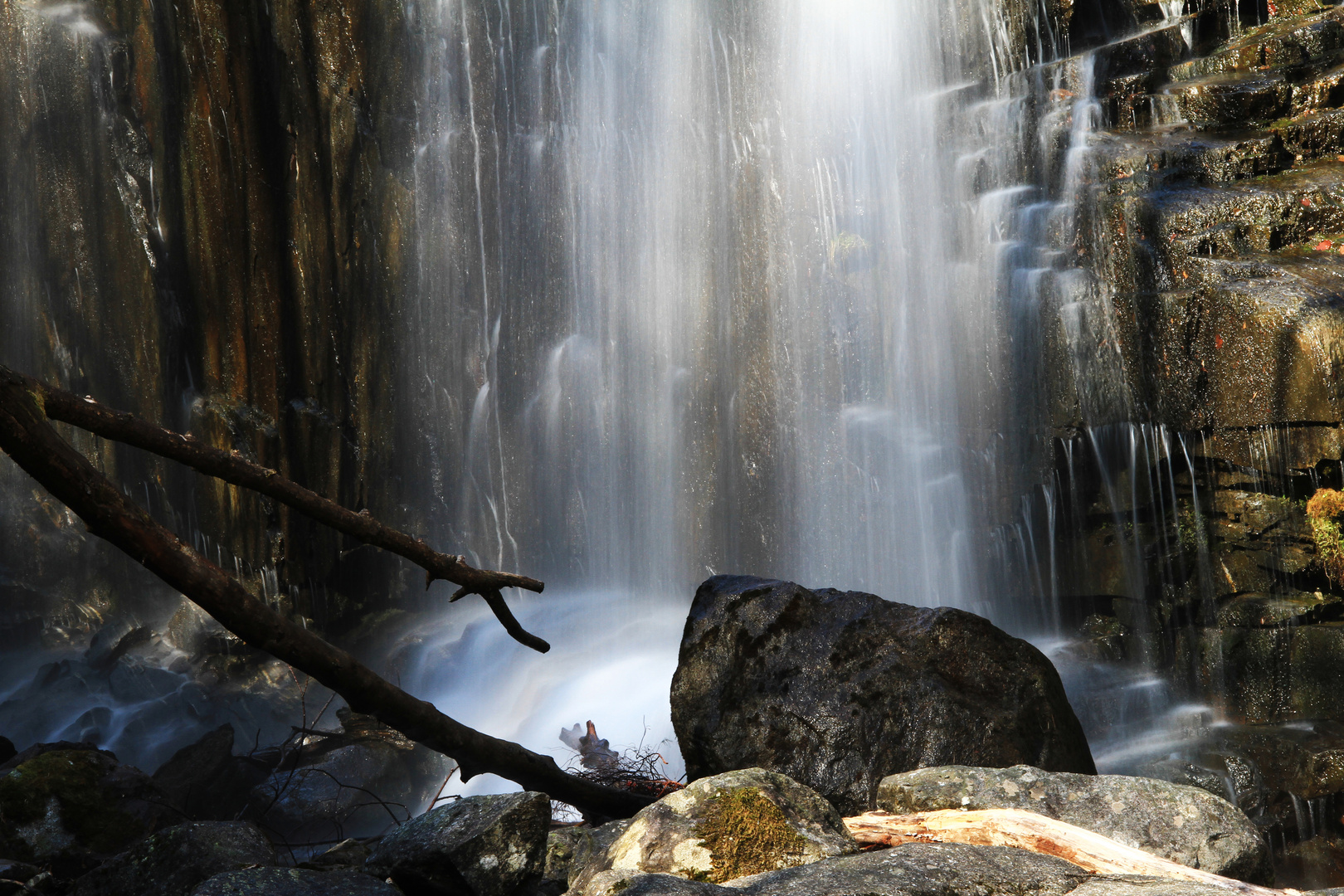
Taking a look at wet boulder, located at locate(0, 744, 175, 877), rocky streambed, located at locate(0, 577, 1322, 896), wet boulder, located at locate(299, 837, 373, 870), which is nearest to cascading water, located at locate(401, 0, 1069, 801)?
wet boulder, located at locate(0, 744, 175, 877)

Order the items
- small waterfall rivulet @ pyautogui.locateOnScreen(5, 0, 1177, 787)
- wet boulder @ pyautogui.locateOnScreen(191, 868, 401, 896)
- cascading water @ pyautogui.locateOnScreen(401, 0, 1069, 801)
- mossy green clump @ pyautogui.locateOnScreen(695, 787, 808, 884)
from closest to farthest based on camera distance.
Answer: wet boulder @ pyautogui.locateOnScreen(191, 868, 401, 896)
mossy green clump @ pyautogui.locateOnScreen(695, 787, 808, 884)
small waterfall rivulet @ pyautogui.locateOnScreen(5, 0, 1177, 787)
cascading water @ pyautogui.locateOnScreen(401, 0, 1069, 801)

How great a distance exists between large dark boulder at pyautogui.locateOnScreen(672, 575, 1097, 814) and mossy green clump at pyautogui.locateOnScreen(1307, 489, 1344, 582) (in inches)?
174

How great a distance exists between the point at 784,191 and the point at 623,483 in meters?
4.59

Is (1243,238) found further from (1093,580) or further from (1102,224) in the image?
(1093,580)

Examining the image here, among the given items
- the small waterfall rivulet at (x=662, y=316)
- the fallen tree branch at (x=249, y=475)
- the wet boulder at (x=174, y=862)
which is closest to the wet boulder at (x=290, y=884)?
the wet boulder at (x=174, y=862)

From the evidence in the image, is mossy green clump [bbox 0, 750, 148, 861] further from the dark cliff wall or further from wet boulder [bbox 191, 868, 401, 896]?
the dark cliff wall

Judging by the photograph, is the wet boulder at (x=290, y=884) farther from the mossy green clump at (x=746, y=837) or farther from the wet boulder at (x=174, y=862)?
the mossy green clump at (x=746, y=837)

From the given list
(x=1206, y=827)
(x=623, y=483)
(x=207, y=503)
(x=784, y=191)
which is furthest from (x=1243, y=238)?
(x=207, y=503)

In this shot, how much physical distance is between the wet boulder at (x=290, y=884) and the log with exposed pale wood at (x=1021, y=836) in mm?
1449

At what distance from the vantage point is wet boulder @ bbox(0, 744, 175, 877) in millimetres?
3773

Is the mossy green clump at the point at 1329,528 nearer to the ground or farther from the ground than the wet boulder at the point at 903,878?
nearer to the ground

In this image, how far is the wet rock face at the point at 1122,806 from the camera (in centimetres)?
263

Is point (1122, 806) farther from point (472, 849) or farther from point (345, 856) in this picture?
point (345, 856)

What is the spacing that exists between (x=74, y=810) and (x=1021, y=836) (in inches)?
161
